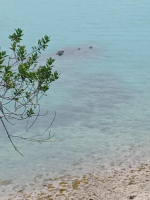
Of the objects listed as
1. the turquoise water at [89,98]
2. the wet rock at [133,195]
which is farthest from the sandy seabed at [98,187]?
the turquoise water at [89,98]

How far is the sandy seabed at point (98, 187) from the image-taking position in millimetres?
18438

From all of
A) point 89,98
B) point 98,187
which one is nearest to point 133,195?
point 98,187

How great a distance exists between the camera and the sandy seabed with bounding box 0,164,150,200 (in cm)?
1844

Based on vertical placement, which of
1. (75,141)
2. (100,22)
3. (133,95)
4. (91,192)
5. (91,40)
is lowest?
(91,192)

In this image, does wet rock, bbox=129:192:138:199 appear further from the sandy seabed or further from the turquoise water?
the turquoise water

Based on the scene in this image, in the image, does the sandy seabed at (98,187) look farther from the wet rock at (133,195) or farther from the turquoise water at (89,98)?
the turquoise water at (89,98)

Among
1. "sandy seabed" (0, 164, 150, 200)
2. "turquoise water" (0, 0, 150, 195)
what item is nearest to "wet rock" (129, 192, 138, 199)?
"sandy seabed" (0, 164, 150, 200)

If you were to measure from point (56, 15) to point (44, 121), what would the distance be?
59.7 metres

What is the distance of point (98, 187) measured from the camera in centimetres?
1947

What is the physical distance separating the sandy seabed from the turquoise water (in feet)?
3.68

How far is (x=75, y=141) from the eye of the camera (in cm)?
2589

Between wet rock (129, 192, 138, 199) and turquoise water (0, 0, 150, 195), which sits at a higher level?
turquoise water (0, 0, 150, 195)

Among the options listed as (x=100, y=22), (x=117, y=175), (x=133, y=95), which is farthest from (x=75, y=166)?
(x=100, y=22)

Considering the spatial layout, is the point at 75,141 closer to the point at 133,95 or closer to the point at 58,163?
the point at 58,163
